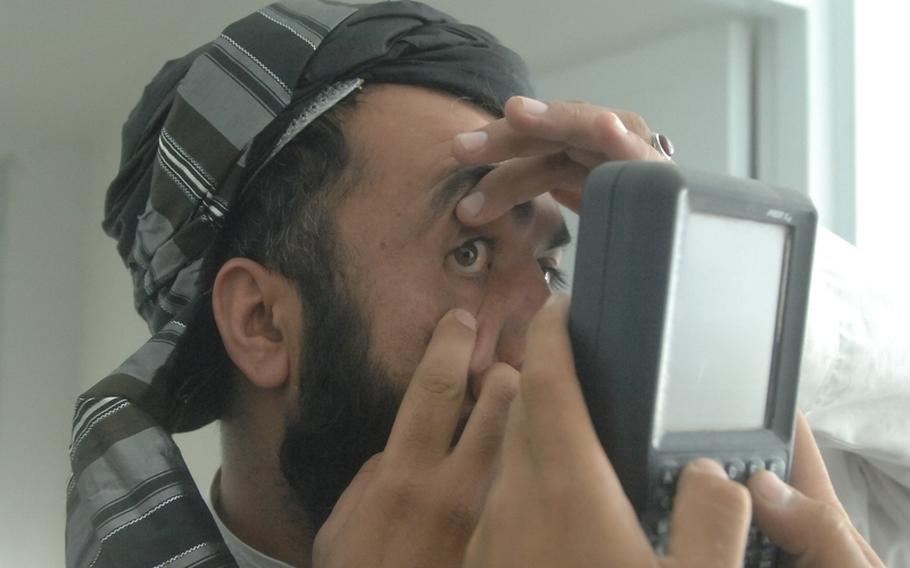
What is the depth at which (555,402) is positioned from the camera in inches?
15.6

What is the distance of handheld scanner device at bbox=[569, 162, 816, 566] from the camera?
40 cm

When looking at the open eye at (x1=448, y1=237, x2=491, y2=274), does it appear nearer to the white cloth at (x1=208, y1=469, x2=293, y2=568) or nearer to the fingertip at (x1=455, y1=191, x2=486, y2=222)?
the fingertip at (x1=455, y1=191, x2=486, y2=222)

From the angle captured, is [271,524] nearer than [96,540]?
No

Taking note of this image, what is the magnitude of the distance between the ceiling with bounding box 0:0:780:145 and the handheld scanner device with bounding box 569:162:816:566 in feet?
2.21

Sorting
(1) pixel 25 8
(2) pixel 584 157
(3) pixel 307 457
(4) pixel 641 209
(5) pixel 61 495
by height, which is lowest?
(5) pixel 61 495

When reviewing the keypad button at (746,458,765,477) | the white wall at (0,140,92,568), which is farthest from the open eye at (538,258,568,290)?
the white wall at (0,140,92,568)

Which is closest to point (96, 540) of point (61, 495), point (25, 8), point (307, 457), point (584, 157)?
point (307, 457)

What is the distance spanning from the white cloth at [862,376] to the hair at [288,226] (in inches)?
16.6

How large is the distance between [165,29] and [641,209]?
934mm

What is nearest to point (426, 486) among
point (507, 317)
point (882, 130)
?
point (507, 317)

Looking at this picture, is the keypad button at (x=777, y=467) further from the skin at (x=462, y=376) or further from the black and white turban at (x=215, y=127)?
the black and white turban at (x=215, y=127)

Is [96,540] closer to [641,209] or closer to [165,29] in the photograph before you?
[641,209]

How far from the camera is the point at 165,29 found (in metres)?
1.19

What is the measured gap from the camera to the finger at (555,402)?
39cm
